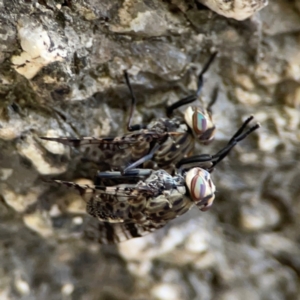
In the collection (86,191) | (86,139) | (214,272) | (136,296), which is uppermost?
(86,139)

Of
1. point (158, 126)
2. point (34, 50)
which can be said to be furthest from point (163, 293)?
point (34, 50)

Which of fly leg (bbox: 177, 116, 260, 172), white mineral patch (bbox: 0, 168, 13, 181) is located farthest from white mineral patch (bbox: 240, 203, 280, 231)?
white mineral patch (bbox: 0, 168, 13, 181)

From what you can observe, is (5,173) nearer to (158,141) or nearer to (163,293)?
(158,141)

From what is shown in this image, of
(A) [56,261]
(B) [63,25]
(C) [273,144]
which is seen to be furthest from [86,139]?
(C) [273,144]

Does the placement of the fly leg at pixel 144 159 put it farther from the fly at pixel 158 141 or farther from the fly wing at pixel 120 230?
the fly wing at pixel 120 230

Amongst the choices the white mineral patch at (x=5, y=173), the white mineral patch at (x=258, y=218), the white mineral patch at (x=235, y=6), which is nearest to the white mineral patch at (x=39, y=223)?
the white mineral patch at (x=5, y=173)

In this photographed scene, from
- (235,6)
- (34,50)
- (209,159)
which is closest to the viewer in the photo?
(34,50)

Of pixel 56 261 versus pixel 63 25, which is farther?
pixel 56 261

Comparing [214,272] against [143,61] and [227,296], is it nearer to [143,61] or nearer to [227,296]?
[227,296]
